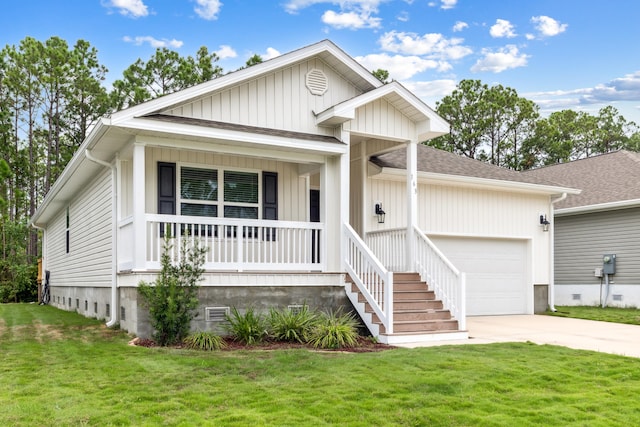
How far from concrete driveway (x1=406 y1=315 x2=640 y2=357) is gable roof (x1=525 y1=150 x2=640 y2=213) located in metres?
5.08

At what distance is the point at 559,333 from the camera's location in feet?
32.9

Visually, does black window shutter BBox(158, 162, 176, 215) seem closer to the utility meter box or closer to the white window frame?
the white window frame

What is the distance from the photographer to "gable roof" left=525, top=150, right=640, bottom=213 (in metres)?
16.4

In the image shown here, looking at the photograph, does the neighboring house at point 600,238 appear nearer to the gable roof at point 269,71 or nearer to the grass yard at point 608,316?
the grass yard at point 608,316

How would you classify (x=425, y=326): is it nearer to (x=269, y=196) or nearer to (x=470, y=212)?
(x=269, y=196)

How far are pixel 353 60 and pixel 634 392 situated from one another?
7339 millimetres

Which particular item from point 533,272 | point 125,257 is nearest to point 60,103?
point 125,257

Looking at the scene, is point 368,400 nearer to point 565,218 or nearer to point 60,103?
point 565,218

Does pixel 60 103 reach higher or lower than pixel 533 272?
higher

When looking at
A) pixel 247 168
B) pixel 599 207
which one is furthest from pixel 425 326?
pixel 599 207

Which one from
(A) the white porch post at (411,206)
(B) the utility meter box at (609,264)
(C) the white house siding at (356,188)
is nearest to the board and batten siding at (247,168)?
(C) the white house siding at (356,188)

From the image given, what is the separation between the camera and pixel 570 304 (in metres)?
17.8

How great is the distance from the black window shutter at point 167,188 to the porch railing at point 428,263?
4.11 metres

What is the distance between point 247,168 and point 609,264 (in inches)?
448
